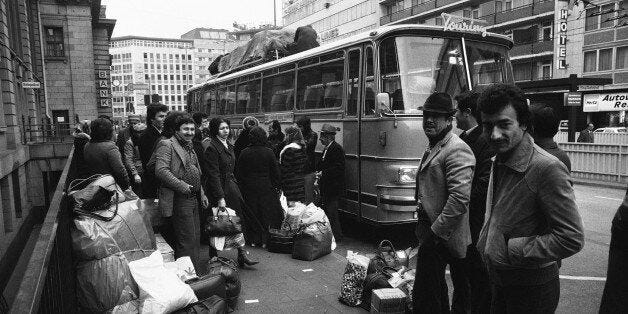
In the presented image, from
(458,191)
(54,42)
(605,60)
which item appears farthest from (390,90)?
(605,60)

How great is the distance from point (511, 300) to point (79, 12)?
3162cm

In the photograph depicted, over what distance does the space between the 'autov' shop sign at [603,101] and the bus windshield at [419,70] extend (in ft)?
58.9

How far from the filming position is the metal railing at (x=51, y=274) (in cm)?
190

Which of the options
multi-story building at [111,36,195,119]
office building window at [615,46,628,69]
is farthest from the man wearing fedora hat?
multi-story building at [111,36,195,119]

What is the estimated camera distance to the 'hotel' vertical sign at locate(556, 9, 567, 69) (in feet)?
103

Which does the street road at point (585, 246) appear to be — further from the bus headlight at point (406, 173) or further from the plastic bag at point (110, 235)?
the plastic bag at point (110, 235)

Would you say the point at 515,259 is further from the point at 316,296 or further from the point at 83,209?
the point at 83,209

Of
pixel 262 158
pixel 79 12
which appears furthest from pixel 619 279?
pixel 79 12

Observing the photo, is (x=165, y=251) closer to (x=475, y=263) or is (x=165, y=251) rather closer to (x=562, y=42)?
(x=475, y=263)

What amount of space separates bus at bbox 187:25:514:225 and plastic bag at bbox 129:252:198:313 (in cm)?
393

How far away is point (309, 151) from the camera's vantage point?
8398mm

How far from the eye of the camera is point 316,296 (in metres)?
5.02

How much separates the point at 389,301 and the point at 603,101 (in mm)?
25172

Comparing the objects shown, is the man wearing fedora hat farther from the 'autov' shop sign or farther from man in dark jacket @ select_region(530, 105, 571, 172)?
the 'autov' shop sign
